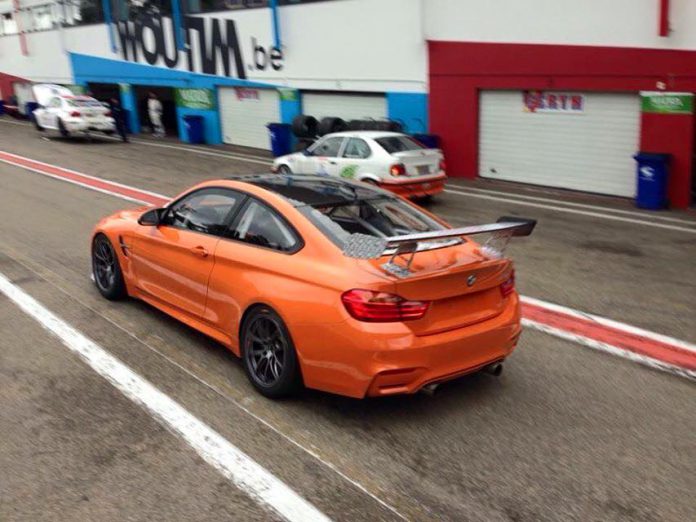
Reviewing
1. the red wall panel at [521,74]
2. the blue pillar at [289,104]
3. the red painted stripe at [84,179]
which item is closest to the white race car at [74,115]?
the red painted stripe at [84,179]

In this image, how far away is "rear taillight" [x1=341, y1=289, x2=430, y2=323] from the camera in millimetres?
4367

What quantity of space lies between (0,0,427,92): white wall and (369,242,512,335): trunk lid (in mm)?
13584

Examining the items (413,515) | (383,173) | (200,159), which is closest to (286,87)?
(200,159)

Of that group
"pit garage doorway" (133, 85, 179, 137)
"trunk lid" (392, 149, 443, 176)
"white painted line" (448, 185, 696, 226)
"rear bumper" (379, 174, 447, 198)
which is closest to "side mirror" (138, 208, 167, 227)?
"rear bumper" (379, 174, 447, 198)

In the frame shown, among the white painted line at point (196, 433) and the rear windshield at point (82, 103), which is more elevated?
the rear windshield at point (82, 103)

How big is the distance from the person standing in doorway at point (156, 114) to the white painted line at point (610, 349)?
24065 millimetres

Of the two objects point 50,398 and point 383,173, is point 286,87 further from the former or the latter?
point 50,398

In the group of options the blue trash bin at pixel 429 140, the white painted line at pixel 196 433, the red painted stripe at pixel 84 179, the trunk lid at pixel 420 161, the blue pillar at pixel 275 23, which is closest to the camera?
the white painted line at pixel 196 433

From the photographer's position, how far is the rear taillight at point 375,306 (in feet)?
14.3

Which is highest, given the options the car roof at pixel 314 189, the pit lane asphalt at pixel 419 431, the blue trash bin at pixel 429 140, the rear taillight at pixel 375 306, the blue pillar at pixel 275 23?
the blue pillar at pixel 275 23

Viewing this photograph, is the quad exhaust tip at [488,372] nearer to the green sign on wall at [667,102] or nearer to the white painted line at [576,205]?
the white painted line at [576,205]

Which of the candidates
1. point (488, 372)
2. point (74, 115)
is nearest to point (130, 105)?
point (74, 115)

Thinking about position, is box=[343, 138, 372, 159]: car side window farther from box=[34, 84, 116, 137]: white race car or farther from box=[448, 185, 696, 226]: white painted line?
box=[34, 84, 116, 137]: white race car

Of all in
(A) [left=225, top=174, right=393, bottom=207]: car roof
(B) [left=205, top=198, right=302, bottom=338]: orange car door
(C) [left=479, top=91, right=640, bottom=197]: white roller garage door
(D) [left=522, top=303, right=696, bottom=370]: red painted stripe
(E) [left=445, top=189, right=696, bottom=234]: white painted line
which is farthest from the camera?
(C) [left=479, top=91, right=640, bottom=197]: white roller garage door
